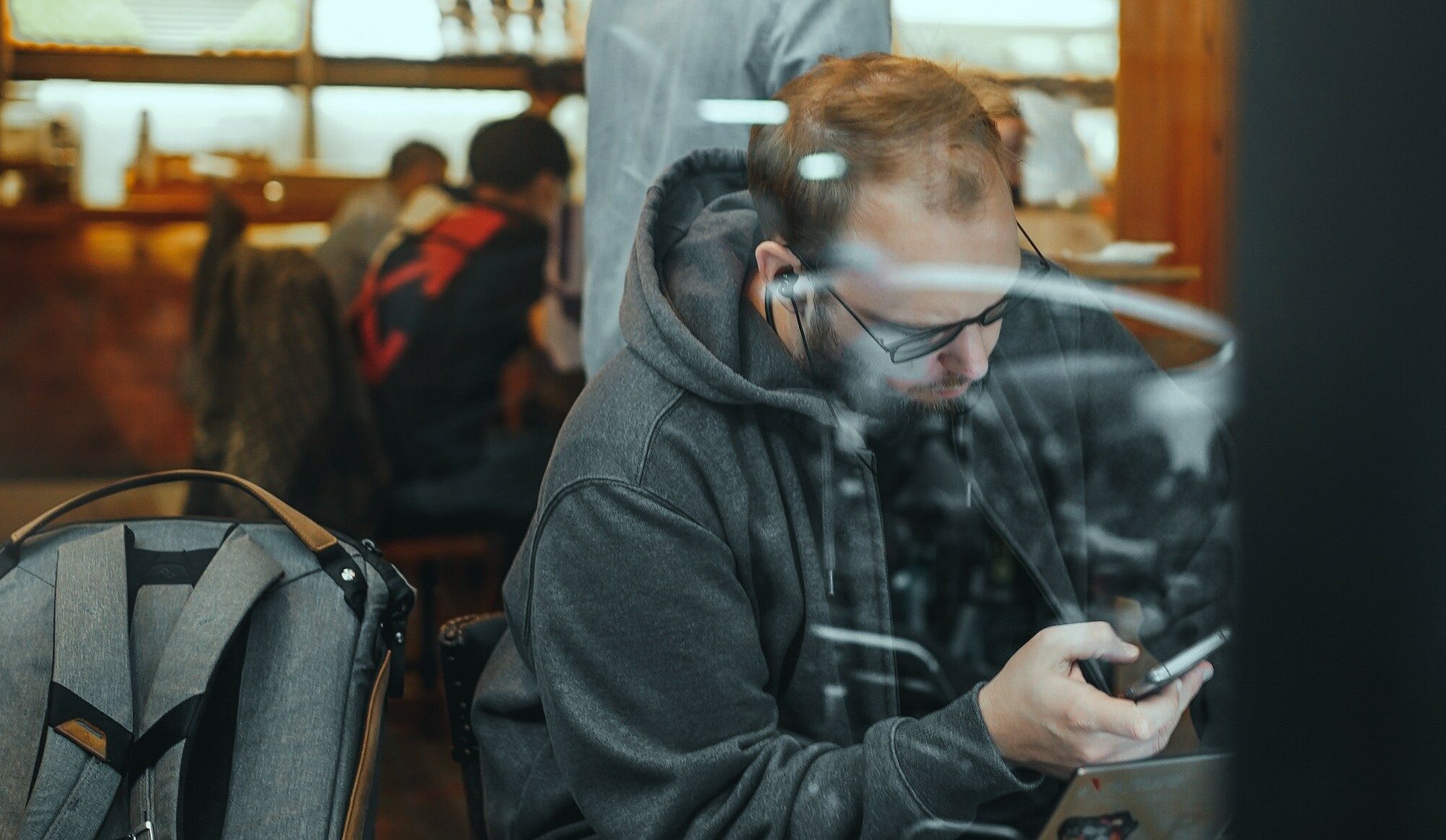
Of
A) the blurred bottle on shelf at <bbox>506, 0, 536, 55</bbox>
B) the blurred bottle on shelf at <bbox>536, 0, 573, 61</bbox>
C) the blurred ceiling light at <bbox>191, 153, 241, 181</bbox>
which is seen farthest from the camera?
the blurred ceiling light at <bbox>191, 153, 241, 181</bbox>

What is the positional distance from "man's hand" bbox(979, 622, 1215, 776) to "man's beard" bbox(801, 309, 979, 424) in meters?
0.24

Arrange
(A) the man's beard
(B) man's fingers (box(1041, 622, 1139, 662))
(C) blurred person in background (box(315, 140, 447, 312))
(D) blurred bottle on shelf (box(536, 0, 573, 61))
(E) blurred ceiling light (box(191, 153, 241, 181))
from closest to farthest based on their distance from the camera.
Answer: (B) man's fingers (box(1041, 622, 1139, 662))
(A) the man's beard
(C) blurred person in background (box(315, 140, 447, 312))
(D) blurred bottle on shelf (box(536, 0, 573, 61))
(E) blurred ceiling light (box(191, 153, 241, 181))

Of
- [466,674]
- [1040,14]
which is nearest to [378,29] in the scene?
[1040,14]

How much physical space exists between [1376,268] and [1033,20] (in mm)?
1441

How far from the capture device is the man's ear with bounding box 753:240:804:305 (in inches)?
44.0

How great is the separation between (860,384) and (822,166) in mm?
176

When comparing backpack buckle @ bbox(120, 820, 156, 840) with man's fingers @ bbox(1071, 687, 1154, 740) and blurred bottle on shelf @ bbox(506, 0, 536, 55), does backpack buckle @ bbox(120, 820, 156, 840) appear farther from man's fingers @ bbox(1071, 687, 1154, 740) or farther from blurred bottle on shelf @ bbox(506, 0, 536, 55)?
blurred bottle on shelf @ bbox(506, 0, 536, 55)

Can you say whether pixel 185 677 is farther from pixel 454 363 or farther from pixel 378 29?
pixel 378 29

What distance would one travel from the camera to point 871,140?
105cm

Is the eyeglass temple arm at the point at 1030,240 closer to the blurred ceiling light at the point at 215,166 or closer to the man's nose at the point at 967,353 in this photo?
the man's nose at the point at 967,353

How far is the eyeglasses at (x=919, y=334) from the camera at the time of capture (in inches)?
41.8

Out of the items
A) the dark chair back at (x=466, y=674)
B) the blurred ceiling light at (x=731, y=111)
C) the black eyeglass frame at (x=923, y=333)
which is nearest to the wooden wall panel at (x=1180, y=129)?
the black eyeglass frame at (x=923, y=333)

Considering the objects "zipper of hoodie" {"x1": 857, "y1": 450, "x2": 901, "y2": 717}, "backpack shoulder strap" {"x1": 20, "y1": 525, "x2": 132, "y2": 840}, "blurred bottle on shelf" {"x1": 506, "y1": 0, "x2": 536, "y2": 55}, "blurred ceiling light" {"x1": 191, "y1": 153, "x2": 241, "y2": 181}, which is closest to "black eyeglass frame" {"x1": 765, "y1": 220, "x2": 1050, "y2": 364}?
"zipper of hoodie" {"x1": 857, "y1": 450, "x2": 901, "y2": 717}

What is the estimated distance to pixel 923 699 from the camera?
3.93 feet
